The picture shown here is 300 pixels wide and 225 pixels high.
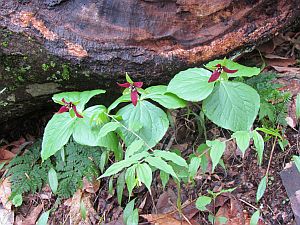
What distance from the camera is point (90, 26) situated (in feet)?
7.70

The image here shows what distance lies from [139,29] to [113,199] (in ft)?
3.44

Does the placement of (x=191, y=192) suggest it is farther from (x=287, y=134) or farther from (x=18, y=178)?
(x=18, y=178)

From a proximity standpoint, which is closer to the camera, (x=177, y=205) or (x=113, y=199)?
(x=177, y=205)

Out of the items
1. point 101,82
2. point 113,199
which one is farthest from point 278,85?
point 113,199

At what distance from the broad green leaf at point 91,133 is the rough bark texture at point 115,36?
51 cm

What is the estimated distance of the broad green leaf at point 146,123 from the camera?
75.8 inches

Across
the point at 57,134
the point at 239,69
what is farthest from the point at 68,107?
the point at 239,69

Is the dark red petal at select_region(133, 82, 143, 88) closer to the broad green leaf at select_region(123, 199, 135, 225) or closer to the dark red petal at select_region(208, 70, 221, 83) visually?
the dark red petal at select_region(208, 70, 221, 83)

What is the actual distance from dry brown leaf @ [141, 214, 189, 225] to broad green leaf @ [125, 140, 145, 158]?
2.20 feet

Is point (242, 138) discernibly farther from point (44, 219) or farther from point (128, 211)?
point (44, 219)

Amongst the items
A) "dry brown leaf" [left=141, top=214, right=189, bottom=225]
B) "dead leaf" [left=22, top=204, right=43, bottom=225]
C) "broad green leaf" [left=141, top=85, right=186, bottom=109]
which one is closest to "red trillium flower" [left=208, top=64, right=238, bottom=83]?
"broad green leaf" [left=141, top=85, right=186, bottom=109]

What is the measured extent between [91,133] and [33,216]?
1.13 m

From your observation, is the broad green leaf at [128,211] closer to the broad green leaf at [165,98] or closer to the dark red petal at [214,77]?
the broad green leaf at [165,98]

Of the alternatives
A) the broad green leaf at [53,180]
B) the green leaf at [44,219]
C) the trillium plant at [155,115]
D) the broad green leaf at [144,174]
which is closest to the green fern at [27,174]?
the broad green leaf at [53,180]
